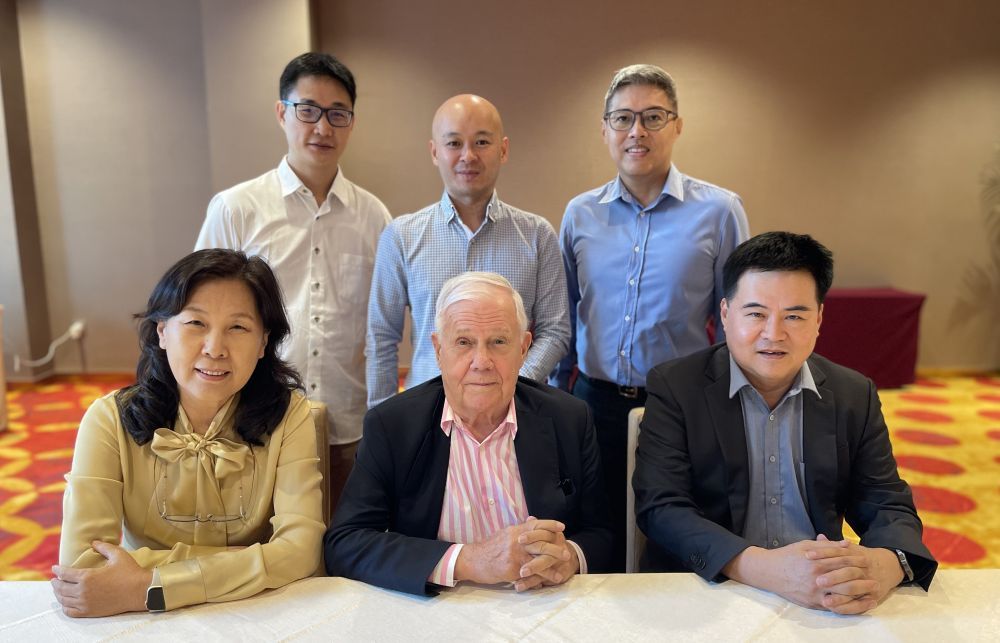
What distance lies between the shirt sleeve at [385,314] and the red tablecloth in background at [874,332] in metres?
4.58

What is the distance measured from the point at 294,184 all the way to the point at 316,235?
0.20 meters

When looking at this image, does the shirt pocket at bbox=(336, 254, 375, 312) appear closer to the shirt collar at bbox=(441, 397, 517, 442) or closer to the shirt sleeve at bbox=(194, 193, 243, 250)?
the shirt sleeve at bbox=(194, 193, 243, 250)

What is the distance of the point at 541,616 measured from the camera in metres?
1.24

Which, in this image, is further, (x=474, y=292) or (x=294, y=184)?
(x=294, y=184)

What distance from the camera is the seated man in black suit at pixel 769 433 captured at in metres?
1.61

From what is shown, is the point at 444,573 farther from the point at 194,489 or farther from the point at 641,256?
the point at 641,256

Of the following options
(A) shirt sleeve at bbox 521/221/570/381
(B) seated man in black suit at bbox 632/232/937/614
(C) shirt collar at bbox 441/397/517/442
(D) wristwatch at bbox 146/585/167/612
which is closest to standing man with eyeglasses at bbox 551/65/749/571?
(A) shirt sleeve at bbox 521/221/570/381

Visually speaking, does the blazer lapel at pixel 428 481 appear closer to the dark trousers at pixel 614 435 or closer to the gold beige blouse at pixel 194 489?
the gold beige blouse at pixel 194 489

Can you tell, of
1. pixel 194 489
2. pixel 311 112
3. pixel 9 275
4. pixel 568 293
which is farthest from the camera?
pixel 9 275

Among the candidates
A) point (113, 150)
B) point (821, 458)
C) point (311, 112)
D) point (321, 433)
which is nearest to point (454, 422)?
point (321, 433)

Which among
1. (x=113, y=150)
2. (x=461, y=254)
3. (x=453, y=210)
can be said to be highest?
(x=113, y=150)

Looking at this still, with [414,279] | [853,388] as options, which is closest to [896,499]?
[853,388]

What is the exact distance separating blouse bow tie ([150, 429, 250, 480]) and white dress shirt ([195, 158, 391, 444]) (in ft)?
2.88

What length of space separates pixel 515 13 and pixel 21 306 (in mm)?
4991
